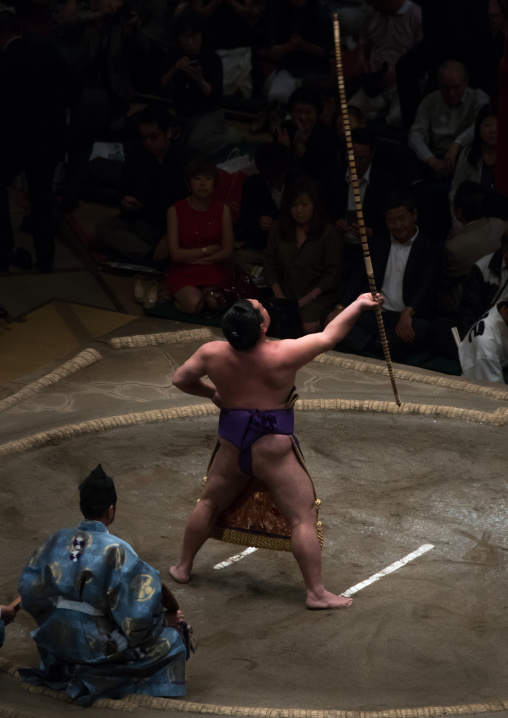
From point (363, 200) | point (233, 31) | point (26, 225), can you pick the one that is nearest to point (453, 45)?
point (363, 200)

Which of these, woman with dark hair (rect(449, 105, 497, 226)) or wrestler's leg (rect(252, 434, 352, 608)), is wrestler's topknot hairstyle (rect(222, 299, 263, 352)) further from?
woman with dark hair (rect(449, 105, 497, 226))

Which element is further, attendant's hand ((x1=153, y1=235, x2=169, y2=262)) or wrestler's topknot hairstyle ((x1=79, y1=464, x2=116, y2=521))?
attendant's hand ((x1=153, y1=235, x2=169, y2=262))

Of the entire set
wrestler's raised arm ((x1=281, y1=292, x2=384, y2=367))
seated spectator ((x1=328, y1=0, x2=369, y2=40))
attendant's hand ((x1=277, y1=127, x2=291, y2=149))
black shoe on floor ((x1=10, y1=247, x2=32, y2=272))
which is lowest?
black shoe on floor ((x1=10, y1=247, x2=32, y2=272))

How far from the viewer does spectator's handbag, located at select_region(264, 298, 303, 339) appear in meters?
5.41

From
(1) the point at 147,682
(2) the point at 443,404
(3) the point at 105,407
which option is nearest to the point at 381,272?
(2) the point at 443,404

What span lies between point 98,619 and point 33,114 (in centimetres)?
378

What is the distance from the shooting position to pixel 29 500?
4.12 m

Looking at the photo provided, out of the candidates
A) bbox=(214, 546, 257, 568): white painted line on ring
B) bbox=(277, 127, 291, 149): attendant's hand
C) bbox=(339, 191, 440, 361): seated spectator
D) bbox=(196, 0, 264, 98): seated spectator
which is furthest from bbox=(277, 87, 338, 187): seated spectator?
bbox=(214, 546, 257, 568): white painted line on ring

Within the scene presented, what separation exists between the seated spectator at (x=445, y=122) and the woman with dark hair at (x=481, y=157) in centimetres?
22

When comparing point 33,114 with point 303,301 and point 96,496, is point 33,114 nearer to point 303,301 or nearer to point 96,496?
point 303,301

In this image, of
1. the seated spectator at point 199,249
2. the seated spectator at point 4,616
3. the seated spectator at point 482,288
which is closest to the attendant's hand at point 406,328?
the seated spectator at point 482,288

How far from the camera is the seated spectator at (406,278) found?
5.26m

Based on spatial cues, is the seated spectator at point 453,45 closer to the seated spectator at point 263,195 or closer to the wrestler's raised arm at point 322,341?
the seated spectator at point 263,195

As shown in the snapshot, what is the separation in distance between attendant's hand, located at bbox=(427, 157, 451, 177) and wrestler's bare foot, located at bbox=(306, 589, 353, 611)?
3.14 meters
